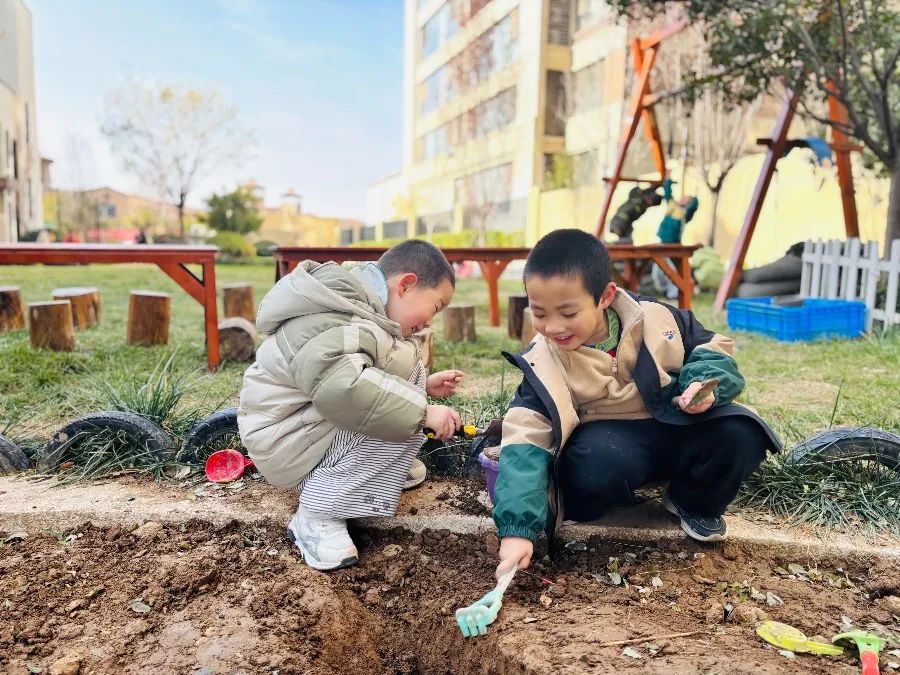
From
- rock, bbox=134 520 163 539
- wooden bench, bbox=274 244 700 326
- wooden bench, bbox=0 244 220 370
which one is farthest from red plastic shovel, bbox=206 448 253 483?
wooden bench, bbox=274 244 700 326

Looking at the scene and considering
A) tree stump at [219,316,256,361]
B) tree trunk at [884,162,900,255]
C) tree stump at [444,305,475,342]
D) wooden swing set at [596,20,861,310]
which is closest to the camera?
tree stump at [219,316,256,361]

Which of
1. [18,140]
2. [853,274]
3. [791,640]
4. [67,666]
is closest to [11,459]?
[67,666]

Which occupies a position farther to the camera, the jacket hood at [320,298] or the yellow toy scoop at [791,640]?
the jacket hood at [320,298]

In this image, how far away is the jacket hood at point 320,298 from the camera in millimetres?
1876

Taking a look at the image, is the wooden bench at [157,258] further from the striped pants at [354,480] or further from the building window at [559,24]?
the building window at [559,24]

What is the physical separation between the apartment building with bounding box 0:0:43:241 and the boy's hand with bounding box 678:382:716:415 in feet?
60.0

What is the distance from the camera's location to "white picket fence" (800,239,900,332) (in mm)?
5941

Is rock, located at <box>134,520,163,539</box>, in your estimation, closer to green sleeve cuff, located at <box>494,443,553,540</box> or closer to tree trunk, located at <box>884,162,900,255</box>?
green sleeve cuff, located at <box>494,443,553,540</box>

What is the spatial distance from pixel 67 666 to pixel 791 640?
1.49m

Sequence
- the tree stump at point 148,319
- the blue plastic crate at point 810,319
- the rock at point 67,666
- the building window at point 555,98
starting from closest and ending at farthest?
the rock at point 67,666, the tree stump at point 148,319, the blue plastic crate at point 810,319, the building window at point 555,98

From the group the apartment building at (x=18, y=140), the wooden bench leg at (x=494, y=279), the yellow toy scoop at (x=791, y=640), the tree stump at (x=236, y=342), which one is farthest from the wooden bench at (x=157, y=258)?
the apartment building at (x=18, y=140)

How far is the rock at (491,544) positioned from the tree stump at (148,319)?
4.14 m

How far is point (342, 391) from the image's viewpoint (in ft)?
5.83

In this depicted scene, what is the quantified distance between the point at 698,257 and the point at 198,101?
23001mm
